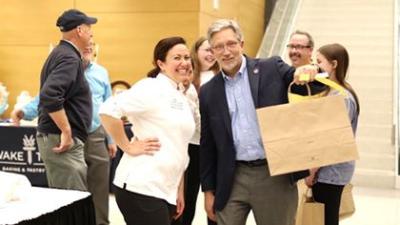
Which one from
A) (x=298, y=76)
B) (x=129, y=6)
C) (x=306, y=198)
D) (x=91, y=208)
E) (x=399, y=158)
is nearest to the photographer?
(x=298, y=76)

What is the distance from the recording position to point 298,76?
222cm

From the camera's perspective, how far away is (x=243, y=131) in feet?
8.00

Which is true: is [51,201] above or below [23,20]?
below

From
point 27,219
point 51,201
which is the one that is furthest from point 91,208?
point 27,219

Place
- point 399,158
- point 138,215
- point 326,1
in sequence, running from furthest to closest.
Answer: point 326,1
point 399,158
point 138,215

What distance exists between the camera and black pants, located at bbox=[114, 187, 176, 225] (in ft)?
7.98

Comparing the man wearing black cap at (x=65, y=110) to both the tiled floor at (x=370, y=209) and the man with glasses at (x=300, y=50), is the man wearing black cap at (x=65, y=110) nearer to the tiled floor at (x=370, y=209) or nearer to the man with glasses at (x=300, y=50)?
the man with glasses at (x=300, y=50)

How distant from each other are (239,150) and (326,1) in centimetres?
846

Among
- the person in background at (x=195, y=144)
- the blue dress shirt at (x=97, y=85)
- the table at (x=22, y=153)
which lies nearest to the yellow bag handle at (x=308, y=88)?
the person in background at (x=195, y=144)

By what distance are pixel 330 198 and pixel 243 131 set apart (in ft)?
2.89

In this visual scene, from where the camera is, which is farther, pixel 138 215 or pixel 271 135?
pixel 138 215

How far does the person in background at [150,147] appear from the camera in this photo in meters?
2.44

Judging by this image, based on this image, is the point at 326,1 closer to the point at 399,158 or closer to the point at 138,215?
the point at 399,158

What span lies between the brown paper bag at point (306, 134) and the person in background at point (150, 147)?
0.46 m
